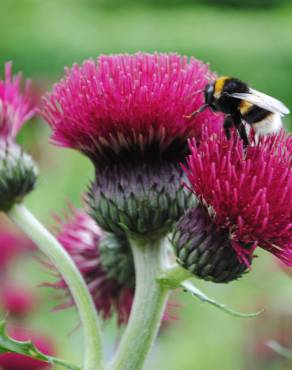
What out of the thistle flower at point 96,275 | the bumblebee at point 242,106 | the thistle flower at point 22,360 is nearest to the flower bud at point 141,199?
the bumblebee at point 242,106

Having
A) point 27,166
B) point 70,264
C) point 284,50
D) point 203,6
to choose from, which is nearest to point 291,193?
point 70,264

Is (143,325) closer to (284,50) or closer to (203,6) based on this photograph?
(284,50)

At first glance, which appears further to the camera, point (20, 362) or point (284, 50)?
point (284, 50)

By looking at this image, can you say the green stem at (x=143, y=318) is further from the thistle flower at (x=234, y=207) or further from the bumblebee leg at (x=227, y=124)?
the bumblebee leg at (x=227, y=124)

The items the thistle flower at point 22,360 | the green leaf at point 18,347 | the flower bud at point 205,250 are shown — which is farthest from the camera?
the thistle flower at point 22,360

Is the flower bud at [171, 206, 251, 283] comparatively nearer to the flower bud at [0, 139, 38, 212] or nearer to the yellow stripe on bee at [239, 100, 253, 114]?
the yellow stripe on bee at [239, 100, 253, 114]

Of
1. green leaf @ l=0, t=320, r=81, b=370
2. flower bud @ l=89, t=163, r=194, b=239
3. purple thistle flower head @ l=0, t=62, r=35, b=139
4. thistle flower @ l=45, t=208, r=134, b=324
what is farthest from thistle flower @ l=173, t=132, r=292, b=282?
purple thistle flower head @ l=0, t=62, r=35, b=139
